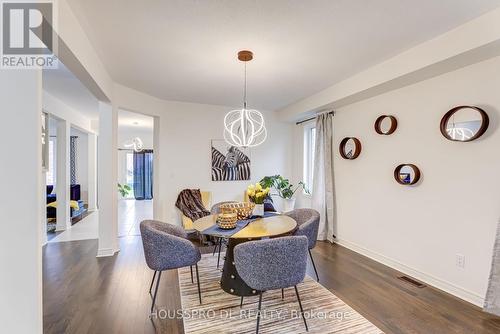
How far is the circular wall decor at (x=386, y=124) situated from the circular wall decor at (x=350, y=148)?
0.42 m

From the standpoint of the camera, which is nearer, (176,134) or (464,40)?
(464,40)

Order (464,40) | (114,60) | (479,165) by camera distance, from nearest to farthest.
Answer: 1. (464,40)
2. (479,165)
3. (114,60)

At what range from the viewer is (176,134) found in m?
4.98

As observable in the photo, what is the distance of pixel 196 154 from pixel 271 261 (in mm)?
3631

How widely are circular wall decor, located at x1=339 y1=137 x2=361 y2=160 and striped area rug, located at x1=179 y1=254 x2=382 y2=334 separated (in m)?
2.05

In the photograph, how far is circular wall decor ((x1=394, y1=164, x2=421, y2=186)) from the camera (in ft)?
9.75

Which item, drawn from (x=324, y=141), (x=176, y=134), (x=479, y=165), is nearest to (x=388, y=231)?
(x=479, y=165)

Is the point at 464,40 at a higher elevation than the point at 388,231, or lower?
higher

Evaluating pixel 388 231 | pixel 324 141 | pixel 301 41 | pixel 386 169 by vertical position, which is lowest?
pixel 388 231

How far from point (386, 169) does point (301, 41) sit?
207 centimetres

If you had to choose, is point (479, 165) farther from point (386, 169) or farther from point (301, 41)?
point (301, 41)

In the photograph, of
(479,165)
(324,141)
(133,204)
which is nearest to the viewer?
(479,165)

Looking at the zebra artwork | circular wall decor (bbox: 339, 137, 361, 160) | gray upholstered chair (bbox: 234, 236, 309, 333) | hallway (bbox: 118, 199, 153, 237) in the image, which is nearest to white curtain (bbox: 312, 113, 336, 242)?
circular wall decor (bbox: 339, 137, 361, 160)

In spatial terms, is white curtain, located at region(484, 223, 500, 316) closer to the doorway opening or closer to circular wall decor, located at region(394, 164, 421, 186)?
circular wall decor, located at region(394, 164, 421, 186)
